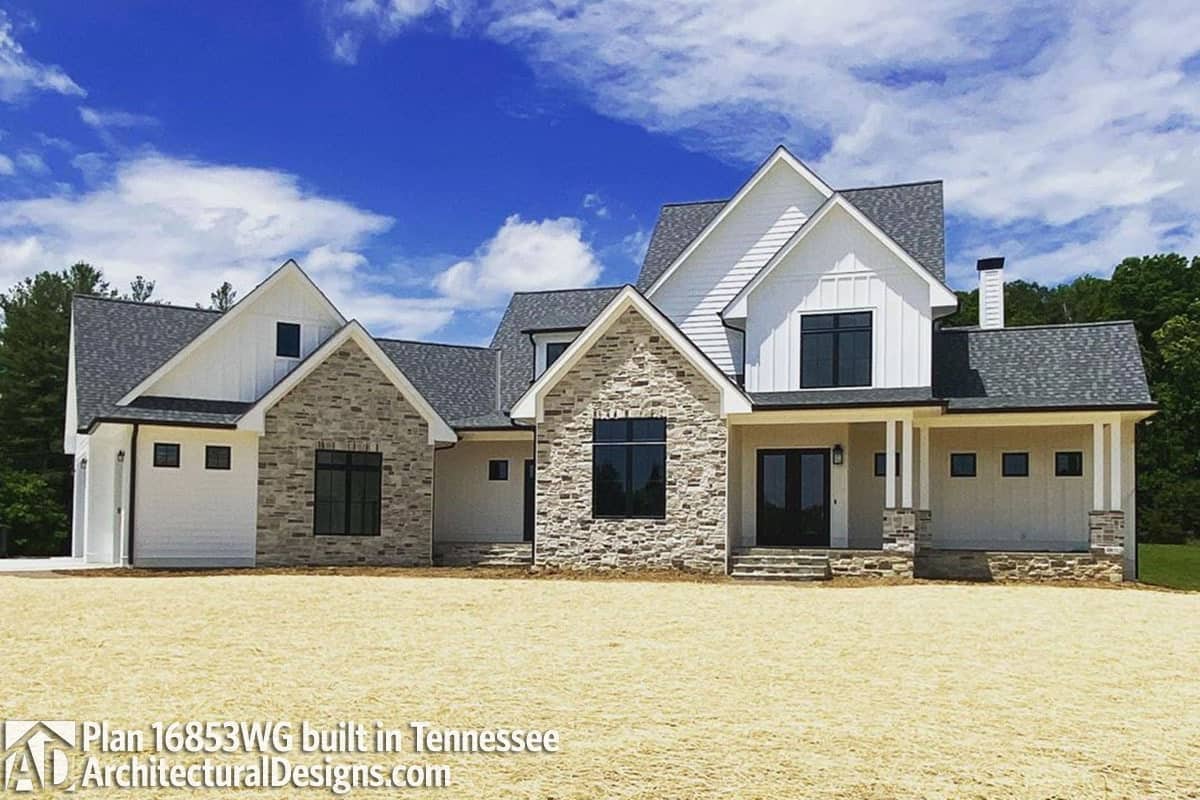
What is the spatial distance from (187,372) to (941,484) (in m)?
16.2

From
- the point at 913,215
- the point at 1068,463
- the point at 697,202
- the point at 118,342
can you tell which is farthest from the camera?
the point at 697,202

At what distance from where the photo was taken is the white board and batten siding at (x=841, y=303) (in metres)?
23.5

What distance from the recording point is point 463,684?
9.96 meters

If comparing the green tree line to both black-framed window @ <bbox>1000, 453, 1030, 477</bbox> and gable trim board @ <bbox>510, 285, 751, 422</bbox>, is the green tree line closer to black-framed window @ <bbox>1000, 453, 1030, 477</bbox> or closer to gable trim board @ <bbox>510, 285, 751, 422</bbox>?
black-framed window @ <bbox>1000, 453, 1030, 477</bbox>

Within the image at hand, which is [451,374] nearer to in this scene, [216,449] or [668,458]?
[216,449]

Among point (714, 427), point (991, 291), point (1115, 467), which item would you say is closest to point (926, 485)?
point (1115, 467)

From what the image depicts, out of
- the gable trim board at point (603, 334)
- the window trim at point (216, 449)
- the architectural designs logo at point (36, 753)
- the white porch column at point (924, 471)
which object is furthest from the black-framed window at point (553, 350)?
the architectural designs logo at point (36, 753)

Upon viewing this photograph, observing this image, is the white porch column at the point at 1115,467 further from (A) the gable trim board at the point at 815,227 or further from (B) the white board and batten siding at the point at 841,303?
(A) the gable trim board at the point at 815,227

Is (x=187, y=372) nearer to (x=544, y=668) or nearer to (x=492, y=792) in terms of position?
(x=544, y=668)

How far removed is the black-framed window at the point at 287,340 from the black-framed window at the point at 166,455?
319 centimetres

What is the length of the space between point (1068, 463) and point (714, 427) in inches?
302

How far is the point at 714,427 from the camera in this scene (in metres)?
23.1

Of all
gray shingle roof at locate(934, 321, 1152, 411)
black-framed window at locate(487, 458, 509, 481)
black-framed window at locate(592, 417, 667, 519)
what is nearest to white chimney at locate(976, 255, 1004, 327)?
gray shingle roof at locate(934, 321, 1152, 411)

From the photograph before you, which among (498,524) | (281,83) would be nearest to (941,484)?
(498,524)
